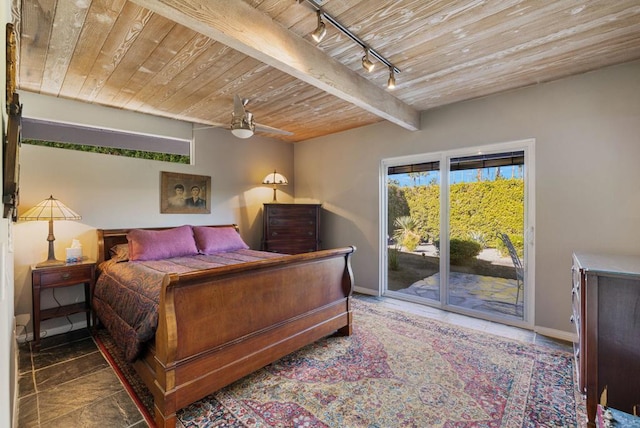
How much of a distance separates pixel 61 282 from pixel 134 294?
1.22 m

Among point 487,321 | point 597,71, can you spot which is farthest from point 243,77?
point 487,321

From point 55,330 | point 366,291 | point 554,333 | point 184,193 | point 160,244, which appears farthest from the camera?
point 366,291

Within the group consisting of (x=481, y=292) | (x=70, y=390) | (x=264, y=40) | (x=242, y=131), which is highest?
(x=264, y=40)

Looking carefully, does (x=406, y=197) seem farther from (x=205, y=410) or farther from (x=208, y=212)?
(x=205, y=410)

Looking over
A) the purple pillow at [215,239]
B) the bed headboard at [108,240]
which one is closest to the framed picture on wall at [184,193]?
the purple pillow at [215,239]

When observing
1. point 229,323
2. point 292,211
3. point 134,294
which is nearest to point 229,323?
point 229,323

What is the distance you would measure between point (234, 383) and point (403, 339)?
5.47ft

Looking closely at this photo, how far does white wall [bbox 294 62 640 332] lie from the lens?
269cm

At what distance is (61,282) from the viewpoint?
2.93 meters

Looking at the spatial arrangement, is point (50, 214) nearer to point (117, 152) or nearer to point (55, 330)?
point (117, 152)

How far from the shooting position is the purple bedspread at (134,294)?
207 centimetres

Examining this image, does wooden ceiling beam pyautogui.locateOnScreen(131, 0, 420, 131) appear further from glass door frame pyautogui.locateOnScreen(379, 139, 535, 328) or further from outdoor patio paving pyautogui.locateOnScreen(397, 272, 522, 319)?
outdoor patio paving pyautogui.locateOnScreen(397, 272, 522, 319)

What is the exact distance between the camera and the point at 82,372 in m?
2.43

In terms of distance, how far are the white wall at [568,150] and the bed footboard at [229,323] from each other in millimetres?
2299
